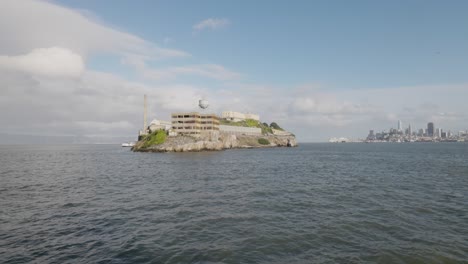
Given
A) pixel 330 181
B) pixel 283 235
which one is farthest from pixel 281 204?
pixel 330 181

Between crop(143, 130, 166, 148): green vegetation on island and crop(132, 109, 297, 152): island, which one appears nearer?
crop(132, 109, 297, 152): island

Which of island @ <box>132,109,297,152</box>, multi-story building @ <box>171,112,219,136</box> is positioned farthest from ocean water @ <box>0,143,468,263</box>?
multi-story building @ <box>171,112,219,136</box>

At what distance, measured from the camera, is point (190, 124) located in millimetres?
166250

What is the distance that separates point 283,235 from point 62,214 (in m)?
21.4

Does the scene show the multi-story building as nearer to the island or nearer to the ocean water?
the island

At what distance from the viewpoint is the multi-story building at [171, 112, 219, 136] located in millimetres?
165375

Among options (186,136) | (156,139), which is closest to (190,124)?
(186,136)

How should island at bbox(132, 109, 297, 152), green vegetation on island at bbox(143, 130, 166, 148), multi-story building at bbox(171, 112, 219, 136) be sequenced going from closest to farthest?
island at bbox(132, 109, 297, 152) → green vegetation on island at bbox(143, 130, 166, 148) → multi-story building at bbox(171, 112, 219, 136)

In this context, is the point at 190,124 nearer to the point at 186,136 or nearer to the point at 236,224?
the point at 186,136

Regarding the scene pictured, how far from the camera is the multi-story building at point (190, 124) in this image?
165375mm

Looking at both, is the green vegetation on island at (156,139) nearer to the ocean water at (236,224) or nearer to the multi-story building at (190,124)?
the multi-story building at (190,124)

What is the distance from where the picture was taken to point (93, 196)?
35062 mm

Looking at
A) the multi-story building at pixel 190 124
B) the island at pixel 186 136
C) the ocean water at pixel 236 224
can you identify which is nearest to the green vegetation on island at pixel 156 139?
the island at pixel 186 136

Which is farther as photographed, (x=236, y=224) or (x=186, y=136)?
(x=186, y=136)
